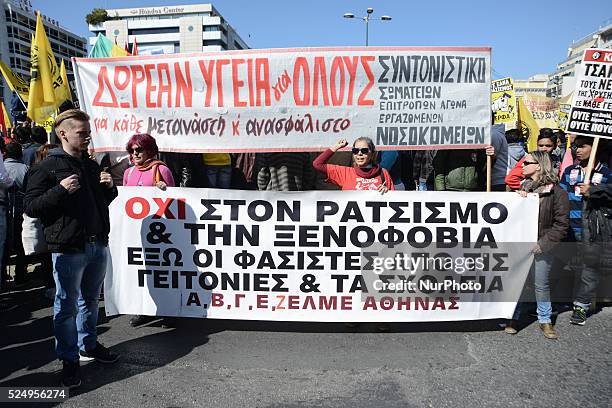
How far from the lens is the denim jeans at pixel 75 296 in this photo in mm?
3029

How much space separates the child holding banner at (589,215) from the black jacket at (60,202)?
14.6 ft

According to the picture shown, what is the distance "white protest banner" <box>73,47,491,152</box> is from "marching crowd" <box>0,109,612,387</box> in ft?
1.07

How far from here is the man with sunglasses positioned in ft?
9.57

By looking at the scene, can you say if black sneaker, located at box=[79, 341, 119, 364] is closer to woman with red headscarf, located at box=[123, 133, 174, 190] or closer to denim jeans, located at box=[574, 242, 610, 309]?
woman with red headscarf, located at box=[123, 133, 174, 190]

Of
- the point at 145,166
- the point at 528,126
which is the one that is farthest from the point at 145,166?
the point at 528,126

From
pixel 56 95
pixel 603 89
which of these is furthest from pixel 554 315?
pixel 56 95

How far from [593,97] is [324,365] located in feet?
13.0

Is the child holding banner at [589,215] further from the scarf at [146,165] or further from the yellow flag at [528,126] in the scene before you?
the yellow flag at [528,126]

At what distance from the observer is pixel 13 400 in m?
2.95

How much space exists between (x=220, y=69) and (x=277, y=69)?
1.86 feet

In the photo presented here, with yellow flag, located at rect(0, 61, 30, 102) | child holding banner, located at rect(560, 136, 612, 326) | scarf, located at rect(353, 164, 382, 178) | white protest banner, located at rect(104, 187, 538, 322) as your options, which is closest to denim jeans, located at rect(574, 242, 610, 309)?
child holding banner, located at rect(560, 136, 612, 326)

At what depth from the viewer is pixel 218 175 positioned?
5.78m

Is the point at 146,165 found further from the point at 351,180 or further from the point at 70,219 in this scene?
the point at 351,180

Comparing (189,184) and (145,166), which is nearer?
(145,166)
